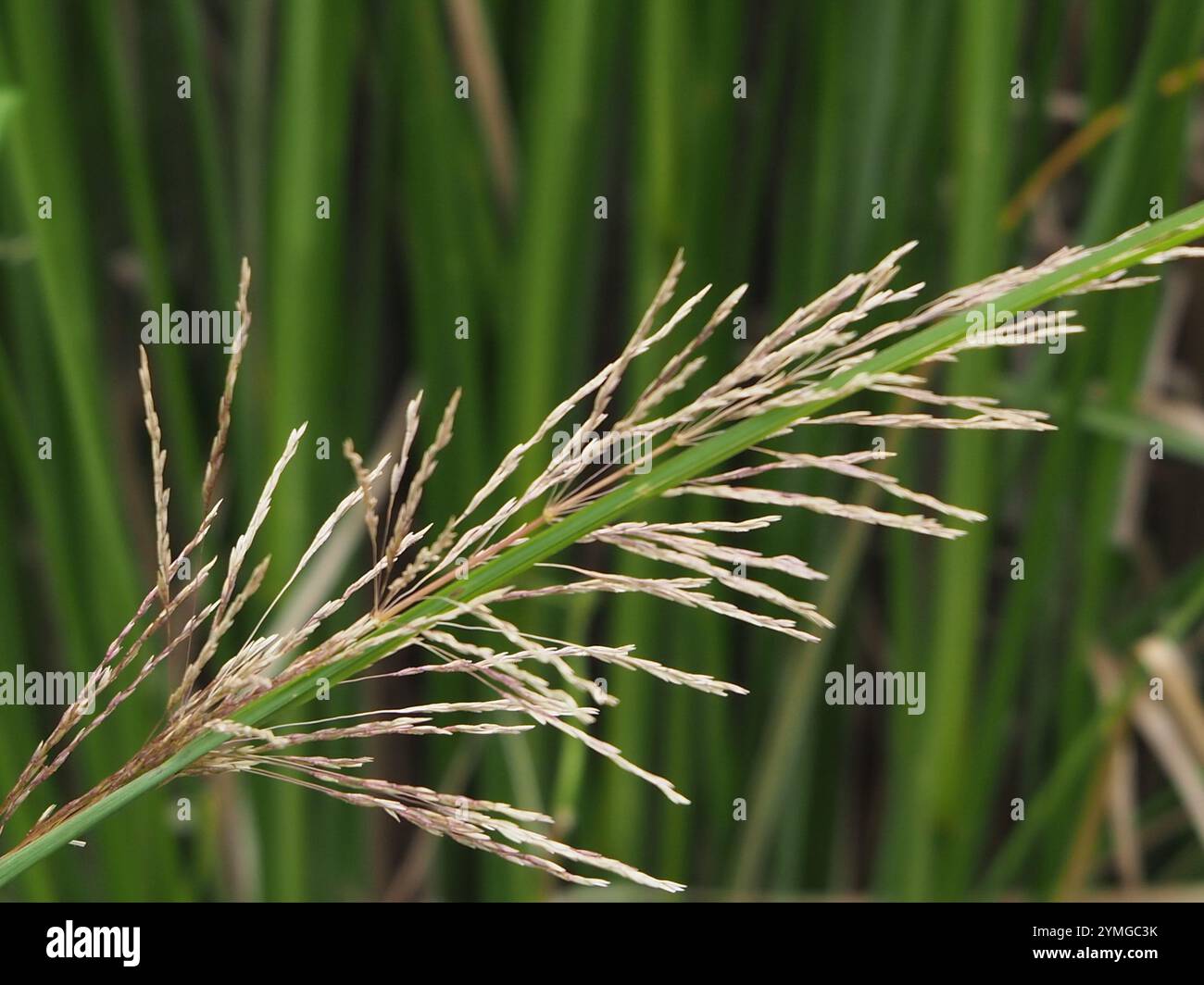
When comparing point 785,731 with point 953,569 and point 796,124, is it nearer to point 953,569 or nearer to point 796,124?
point 953,569

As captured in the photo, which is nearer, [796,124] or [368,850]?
[796,124]

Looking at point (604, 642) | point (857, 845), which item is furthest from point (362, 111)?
point (857, 845)
